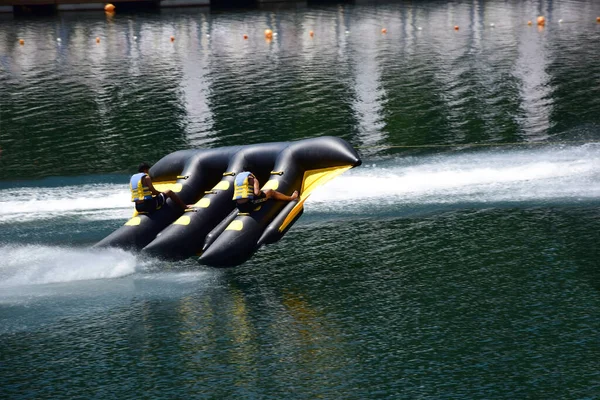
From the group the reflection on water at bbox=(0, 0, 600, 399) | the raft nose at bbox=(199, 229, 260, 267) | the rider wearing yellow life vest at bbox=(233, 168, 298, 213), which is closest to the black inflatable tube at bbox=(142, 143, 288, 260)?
the reflection on water at bbox=(0, 0, 600, 399)

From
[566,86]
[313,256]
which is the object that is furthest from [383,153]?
[566,86]

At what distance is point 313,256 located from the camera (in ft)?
55.1

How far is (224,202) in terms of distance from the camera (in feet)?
57.1

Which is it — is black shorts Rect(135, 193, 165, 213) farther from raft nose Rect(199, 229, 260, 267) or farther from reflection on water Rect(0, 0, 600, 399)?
raft nose Rect(199, 229, 260, 267)

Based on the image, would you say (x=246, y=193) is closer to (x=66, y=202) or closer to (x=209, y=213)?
(x=209, y=213)

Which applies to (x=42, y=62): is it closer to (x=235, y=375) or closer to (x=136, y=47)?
(x=136, y=47)

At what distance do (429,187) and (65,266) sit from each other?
7999mm

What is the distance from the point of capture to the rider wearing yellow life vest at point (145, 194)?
55.9ft

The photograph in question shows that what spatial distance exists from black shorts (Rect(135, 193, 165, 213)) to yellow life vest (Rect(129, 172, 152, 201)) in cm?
9

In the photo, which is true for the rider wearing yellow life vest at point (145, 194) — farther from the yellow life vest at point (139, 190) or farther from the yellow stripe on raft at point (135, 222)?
the yellow stripe on raft at point (135, 222)

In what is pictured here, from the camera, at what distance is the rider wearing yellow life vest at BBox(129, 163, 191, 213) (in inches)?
671

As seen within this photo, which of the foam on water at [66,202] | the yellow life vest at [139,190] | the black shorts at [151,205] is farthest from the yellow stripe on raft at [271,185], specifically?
the foam on water at [66,202]

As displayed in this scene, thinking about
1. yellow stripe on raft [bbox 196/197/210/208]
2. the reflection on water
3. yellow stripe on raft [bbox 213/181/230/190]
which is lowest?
the reflection on water

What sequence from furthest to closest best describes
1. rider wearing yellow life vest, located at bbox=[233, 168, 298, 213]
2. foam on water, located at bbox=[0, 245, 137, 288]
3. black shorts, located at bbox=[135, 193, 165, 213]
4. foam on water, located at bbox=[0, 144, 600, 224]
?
foam on water, located at bbox=[0, 144, 600, 224]
black shorts, located at bbox=[135, 193, 165, 213]
rider wearing yellow life vest, located at bbox=[233, 168, 298, 213]
foam on water, located at bbox=[0, 245, 137, 288]
